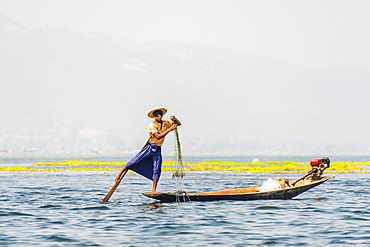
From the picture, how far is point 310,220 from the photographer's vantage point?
20.8 metres

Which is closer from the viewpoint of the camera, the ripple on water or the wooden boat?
the ripple on water

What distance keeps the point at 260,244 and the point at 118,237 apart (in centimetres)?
389

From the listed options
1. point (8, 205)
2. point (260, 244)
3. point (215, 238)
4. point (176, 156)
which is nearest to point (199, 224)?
point (215, 238)

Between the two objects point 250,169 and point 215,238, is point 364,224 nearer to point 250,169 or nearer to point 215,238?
point 215,238

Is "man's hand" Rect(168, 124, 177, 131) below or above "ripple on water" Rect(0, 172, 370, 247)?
above

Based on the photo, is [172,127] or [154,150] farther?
[154,150]

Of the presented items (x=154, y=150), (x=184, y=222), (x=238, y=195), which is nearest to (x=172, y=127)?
(x=154, y=150)

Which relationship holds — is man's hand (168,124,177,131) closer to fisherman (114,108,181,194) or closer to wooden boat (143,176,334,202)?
fisherman (114,108,181,194)

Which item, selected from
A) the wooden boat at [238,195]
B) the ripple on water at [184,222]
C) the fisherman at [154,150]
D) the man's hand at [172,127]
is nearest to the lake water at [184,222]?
the ripple on water at [184,222]

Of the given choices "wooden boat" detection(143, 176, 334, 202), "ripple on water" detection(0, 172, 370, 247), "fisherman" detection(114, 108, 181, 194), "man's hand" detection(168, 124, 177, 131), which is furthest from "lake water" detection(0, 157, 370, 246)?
"man's hand" detection(168, 124, 177, 131)

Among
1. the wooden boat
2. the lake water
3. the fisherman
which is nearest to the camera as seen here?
the lake water

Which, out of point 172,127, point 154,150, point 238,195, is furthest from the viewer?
point 238,195

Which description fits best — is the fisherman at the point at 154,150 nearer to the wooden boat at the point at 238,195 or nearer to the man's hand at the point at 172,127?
the man's hand at the point at 172,127

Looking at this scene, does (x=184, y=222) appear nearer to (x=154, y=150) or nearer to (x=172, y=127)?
(x=172, y=127)
